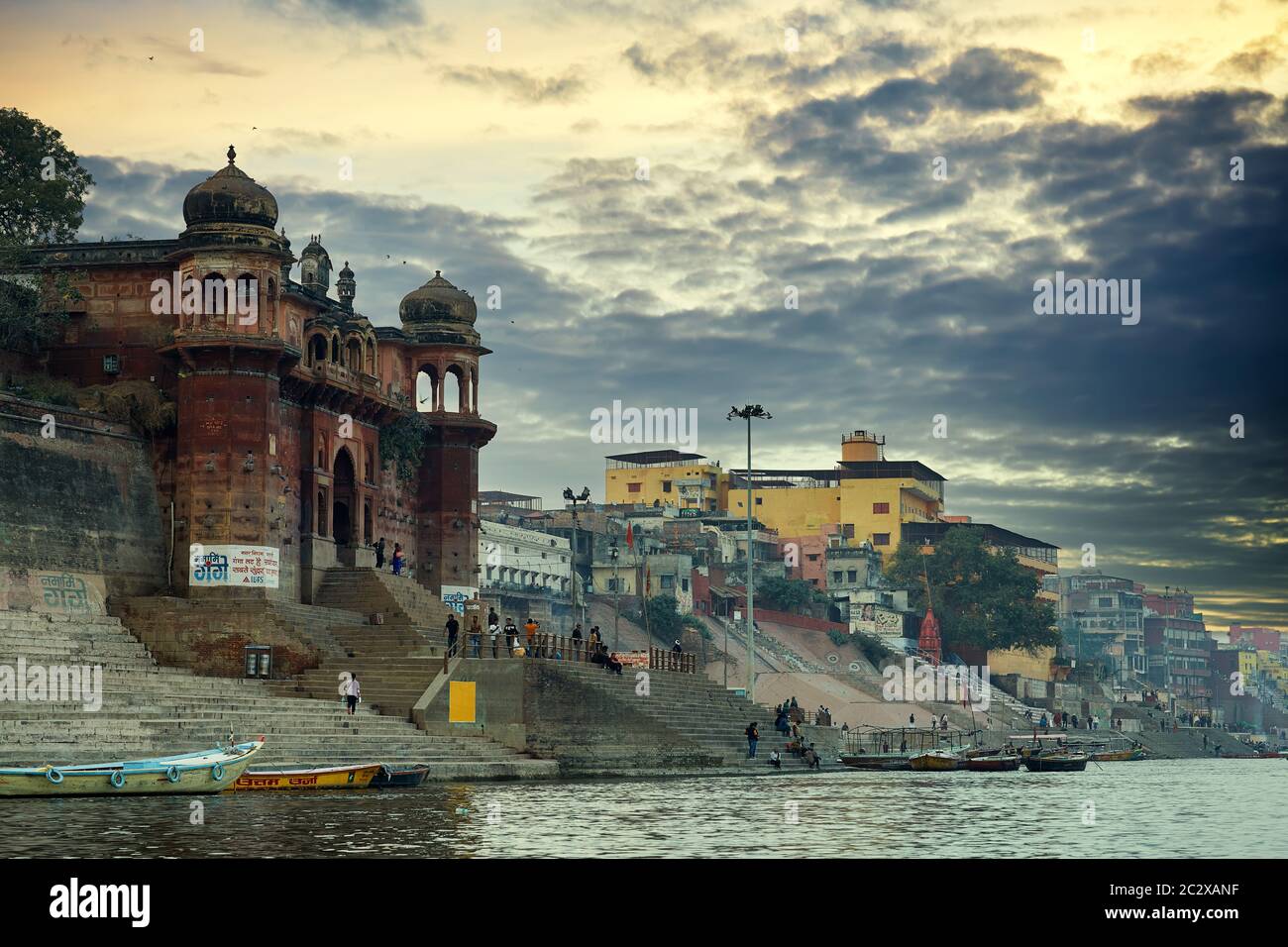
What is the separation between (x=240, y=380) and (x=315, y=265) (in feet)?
60.8

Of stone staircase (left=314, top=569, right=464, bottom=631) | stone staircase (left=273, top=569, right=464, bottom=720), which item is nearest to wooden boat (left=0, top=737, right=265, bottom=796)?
stone staircase (left=273, top=569, right=464, bottom=720)

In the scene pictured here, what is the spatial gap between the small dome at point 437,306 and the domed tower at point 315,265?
4765mm

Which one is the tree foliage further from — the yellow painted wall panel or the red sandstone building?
the yellow painted wall panel

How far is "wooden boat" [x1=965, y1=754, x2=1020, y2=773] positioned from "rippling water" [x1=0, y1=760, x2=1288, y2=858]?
20.3m

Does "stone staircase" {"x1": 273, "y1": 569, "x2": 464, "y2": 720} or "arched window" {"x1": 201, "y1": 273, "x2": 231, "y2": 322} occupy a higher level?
"arched window" {"x1": 201, "y1": 273, "x2": 231, "y2": 322}

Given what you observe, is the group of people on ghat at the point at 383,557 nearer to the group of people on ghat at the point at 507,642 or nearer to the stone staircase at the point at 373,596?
the stone staircase at the point at 373,596

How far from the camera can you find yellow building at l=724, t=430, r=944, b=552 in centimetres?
13312

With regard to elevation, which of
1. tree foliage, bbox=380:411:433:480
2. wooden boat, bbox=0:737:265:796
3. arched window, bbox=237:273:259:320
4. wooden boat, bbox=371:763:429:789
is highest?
arched window, bbox=237:273:259:320

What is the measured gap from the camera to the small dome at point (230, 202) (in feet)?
150

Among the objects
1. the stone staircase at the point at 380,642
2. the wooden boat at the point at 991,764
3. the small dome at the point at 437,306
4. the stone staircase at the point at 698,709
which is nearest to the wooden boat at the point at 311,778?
the stone staircase at the point at 380,642

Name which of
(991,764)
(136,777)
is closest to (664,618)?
(991,764)

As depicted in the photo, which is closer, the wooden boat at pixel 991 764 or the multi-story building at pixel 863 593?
the wooden boat at pixel 991 764
